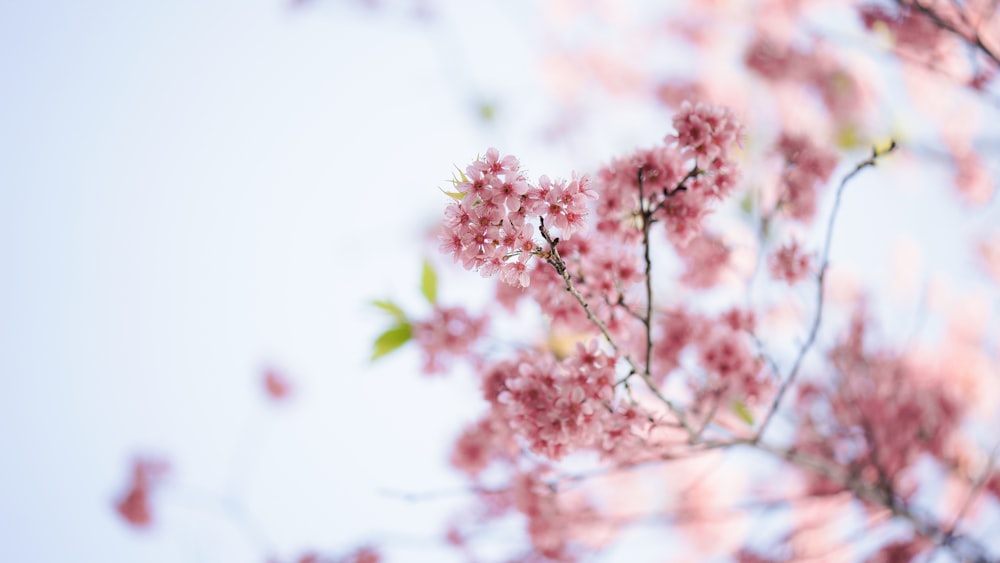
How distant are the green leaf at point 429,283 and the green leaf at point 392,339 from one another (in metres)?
0.20

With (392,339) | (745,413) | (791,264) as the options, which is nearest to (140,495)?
(392,339)

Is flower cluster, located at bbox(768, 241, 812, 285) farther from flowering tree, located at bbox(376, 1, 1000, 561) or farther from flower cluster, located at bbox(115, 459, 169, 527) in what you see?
flower cluster, located at bbox(115, 459, 169, 527)

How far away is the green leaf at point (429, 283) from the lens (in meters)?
2.96

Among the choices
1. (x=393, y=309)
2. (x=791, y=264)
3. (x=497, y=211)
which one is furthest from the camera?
(x=393, y=309)

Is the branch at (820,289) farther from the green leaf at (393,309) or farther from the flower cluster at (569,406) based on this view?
the green leaf at (393,309)

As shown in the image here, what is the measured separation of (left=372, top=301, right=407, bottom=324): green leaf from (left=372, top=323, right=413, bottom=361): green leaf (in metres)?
0.04

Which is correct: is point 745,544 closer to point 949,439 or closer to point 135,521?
point 949,439

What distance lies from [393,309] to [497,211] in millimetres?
1596

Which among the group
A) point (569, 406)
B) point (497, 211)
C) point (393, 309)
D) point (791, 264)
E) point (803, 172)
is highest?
point (803, 172)

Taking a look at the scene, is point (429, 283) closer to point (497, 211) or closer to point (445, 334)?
point (445, 334)

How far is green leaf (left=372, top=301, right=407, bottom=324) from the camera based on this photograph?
116 inches

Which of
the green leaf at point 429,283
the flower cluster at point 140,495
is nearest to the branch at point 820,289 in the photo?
the green leaf at point 429,283

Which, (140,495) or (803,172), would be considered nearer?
(803,172)

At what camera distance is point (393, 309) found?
2982 mm
